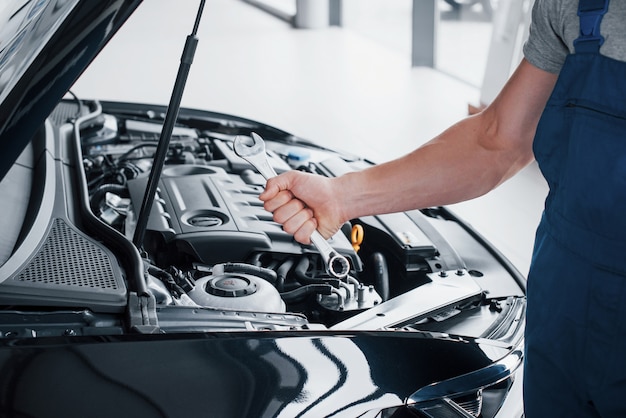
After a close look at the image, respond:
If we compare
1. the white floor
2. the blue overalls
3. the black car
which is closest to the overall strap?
the blue overalls

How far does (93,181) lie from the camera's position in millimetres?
2055

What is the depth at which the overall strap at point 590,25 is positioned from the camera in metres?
1.11

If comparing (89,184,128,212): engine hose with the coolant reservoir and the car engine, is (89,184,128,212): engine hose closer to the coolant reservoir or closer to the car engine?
the car engine

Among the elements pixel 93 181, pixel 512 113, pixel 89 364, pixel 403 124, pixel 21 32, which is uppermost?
pixel 21 32

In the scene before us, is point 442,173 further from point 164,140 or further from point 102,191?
point 102,191

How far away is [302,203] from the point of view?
1.45 metres

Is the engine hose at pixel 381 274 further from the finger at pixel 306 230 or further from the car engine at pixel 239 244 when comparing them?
the finger at pixel 306 230

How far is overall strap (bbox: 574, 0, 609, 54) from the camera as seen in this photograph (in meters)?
1.11

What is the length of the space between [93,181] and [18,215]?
2.02 ft

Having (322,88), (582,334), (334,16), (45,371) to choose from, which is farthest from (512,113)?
(334,16)

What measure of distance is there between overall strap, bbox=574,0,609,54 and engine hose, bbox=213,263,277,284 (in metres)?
0.76

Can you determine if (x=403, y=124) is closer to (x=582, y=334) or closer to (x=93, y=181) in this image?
(x=93, y=181)

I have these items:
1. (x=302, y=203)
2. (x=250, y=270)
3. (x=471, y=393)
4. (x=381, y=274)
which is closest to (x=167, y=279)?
(x=250, y=270)

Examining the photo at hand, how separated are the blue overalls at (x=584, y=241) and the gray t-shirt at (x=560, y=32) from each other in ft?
0.05
